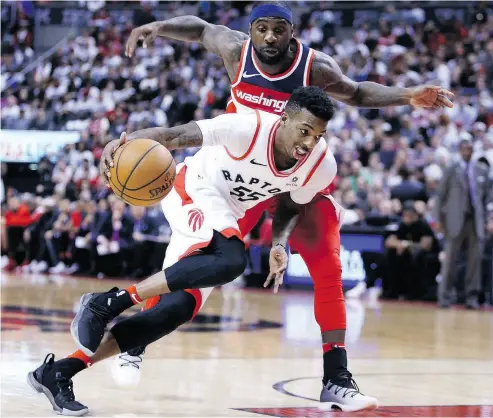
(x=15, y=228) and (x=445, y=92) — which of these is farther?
(x=15, y=228)

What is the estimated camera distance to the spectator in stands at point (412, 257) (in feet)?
41.0

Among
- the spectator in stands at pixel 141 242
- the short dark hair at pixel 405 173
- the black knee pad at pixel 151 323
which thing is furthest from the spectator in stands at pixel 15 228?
the black knee pad at pixel 151 323

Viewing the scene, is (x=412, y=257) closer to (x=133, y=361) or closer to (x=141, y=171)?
(x=133, y=361)

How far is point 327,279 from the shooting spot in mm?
5262

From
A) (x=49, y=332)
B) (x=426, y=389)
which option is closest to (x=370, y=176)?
(x=49, y=332)

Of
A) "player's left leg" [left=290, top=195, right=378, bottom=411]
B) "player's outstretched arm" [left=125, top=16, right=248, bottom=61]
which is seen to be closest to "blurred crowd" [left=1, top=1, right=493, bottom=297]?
"player's outstretched arm" [left=125, top=16, right=248, bottom=61]

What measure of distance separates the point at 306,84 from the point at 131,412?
2.06 metres

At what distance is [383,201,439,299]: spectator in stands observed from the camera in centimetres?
1250

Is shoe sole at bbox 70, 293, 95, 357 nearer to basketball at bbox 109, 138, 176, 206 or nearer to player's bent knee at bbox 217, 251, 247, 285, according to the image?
basketball at bbox 109, 138, 176, 206

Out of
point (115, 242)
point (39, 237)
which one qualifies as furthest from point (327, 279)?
point (39, 237)

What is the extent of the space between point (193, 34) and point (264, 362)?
7.45ft

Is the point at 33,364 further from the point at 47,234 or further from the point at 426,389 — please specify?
the point at 47,234

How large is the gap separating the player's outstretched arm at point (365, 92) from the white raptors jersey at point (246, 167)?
47cm

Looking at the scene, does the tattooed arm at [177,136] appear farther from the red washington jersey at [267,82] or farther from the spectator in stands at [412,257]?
the spectator in stands at [412,257]
